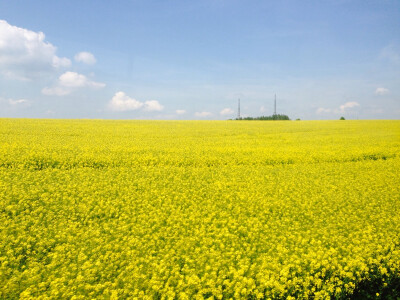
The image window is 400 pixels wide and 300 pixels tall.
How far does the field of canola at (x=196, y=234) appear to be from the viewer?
502 centimetres

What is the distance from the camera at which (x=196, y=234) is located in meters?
6.91

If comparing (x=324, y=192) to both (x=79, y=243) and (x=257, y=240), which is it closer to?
(x=257, y=240)

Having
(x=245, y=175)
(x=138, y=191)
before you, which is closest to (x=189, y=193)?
(x=138, y=191)

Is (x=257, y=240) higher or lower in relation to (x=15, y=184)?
lower

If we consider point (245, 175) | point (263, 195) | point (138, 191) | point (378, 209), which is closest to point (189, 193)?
point (138, 191)

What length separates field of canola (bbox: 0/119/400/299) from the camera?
5.02m

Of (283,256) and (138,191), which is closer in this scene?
(283,256)

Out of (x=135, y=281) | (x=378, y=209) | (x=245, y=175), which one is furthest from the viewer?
(x=245, y=175)

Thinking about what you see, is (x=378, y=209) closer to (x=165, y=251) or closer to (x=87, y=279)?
(x=165, y=251)

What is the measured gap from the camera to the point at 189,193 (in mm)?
10133

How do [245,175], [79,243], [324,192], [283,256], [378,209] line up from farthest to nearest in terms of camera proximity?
1. [245,175]
2. [324,192]
3. [378,209]
4. [79,243]
5. [283,256]

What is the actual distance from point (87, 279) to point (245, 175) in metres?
9.14

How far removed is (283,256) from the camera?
5914 mm

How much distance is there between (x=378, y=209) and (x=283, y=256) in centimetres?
524
